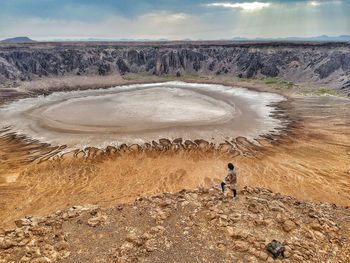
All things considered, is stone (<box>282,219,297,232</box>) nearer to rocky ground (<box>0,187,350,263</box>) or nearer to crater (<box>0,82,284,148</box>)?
rocky ground (<box>0,187,350,263</box>)

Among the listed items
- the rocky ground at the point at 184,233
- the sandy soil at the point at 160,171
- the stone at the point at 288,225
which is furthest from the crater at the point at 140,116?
the stone at the point at 288,225

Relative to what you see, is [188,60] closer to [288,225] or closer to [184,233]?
[288,225]

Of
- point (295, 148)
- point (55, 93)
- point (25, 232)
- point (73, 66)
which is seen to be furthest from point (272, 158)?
point (73, 66)

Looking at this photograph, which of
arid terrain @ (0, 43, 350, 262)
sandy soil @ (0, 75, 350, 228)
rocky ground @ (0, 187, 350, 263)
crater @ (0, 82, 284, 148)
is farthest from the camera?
crater @ (0, 82, 284, 148)

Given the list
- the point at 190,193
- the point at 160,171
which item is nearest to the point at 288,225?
the point at 190,193

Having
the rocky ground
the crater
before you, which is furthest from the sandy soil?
the rocky ground

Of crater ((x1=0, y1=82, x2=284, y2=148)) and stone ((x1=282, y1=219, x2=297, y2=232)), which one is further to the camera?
crater ((x1=0, y1=82, x2=284, y2=148))

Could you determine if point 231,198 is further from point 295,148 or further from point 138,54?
point 138,54
